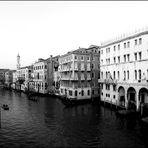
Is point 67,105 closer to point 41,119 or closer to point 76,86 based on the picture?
point 76,86

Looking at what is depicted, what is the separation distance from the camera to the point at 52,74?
8244 centimetres

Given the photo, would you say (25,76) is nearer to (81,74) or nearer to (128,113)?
(81,74)

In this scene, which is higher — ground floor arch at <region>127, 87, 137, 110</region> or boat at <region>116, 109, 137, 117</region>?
ground floor arch at <region>127, 87, 137, 110</region>

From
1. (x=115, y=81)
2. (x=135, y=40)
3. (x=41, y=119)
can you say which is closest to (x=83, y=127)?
(x=41, y=119)

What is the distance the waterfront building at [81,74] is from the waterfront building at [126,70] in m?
7.87

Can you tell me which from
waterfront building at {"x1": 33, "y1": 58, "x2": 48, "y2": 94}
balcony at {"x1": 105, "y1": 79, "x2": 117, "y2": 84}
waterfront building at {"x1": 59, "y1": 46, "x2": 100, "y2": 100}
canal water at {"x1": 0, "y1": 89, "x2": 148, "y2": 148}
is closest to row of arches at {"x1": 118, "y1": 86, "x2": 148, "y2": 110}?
balcony at {"x1": 105, "y1": 79, "x2": 117, "y2": 84}

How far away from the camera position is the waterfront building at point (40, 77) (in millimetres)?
82062

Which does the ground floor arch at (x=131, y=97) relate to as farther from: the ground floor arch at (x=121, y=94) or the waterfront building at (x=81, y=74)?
the waterfront building at (x=81, y=74)

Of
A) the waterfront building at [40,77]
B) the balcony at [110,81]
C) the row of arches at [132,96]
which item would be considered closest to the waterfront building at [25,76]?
the waterfront building at [40,77]

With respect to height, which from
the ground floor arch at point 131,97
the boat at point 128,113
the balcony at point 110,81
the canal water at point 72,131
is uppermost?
the balcony at point 110,81

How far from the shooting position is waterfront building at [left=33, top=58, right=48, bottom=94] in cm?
8206

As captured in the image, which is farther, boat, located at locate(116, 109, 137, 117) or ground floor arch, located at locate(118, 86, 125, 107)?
ground floor arch, located at locate(118, 86, 125, 107)

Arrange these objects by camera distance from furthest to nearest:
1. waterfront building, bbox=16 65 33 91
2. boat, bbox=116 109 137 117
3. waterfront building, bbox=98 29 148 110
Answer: waterfront building, bbox=16 65 33 91
boat, bbox=116 109 137 117
waterfront building, bbox=98 29 148 110

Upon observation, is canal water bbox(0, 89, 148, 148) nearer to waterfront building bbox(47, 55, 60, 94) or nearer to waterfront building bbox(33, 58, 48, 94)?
waterfront building bbox(47, 55, 60, 94)
